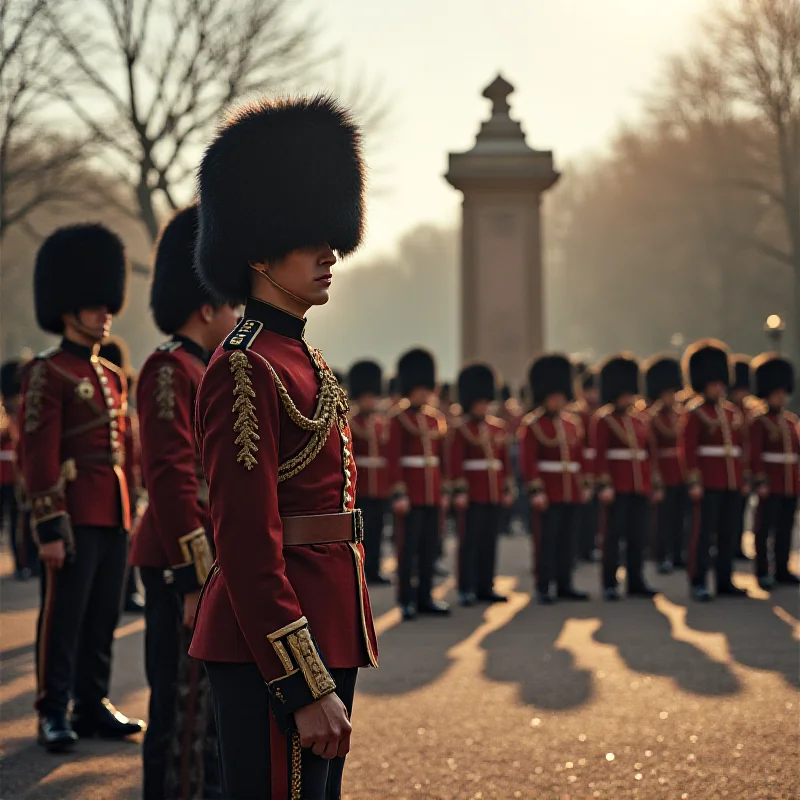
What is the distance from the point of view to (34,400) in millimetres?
5281

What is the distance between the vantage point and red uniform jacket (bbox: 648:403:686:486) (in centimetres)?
1182

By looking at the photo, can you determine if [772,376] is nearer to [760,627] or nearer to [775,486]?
[775,486]

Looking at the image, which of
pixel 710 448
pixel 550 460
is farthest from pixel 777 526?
pixel 550 460

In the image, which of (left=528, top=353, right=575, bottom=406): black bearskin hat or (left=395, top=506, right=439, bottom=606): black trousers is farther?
(left=528, top=353, right=575, bottom=406): black bearskin hat

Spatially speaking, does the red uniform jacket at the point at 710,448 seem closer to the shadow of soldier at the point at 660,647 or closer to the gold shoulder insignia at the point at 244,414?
the shadow of soldier at the point at 660,647

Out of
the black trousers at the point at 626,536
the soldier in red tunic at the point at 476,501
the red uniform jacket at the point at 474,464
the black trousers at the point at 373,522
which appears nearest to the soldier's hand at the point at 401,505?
the soldier in red tunic at the point at 476,501

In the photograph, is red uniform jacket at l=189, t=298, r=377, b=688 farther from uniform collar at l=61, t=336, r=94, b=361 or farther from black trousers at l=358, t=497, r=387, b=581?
black trousers at l=358, t=497, r=387, b=581

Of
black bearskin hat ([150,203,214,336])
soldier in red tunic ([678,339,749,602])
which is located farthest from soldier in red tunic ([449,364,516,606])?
black bearskin hat ([150,203,214,336])

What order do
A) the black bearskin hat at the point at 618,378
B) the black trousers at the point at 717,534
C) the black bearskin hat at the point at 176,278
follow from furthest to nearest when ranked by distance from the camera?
1. the black bearskin hat at the point at 618,378
2. the black trousers at the point at 717,534
3. the black bearskin hat at the point at 176,278

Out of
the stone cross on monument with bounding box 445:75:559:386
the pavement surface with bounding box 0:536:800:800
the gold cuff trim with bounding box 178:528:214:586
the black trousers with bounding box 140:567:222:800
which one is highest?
the stone cross on monument with bounding box 445:75:559:386

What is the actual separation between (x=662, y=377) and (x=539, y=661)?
216 inches

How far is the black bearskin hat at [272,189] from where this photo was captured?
2.98 metres

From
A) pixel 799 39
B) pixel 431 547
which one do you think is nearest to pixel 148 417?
pixel 431 547

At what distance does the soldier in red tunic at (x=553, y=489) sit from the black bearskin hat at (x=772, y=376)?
69.3 inches
